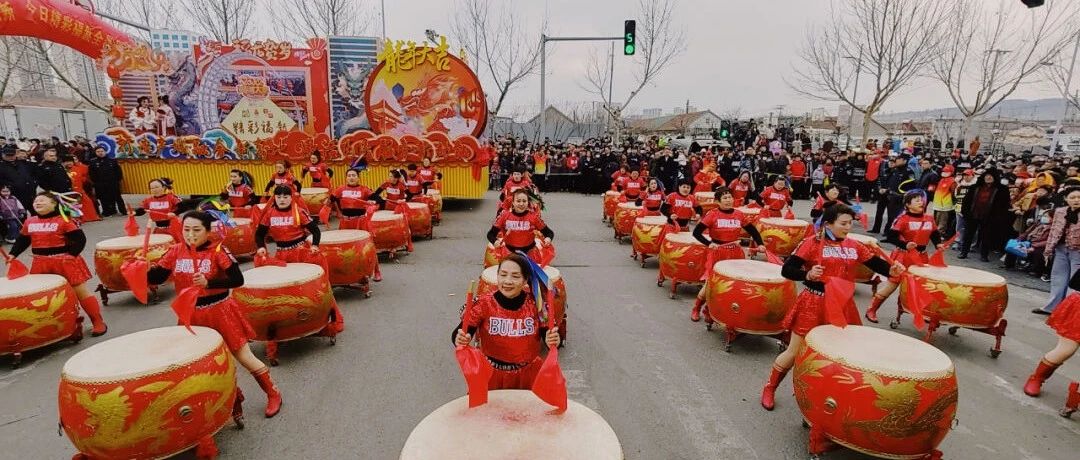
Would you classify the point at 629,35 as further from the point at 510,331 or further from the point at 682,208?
the point at 510,331

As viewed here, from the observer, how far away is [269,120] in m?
13.6

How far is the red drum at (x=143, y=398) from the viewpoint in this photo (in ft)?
9.30

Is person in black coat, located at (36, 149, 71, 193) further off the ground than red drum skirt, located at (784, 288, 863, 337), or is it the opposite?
person in black coat, located at (36, 149, 71, 193)

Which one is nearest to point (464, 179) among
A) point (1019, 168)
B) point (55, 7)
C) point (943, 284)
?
point (55, 7)

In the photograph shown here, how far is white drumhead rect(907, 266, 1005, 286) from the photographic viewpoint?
493 centimetres

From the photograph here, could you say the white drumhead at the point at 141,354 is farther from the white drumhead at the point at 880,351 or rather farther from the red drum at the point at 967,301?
the red drum at the point at 967,301

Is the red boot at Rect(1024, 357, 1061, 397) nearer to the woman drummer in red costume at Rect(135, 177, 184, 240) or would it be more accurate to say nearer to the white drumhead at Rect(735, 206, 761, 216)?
the white drumhead at Rect(735, 206, 761, 216)

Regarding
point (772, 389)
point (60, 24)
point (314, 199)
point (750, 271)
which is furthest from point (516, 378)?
point (60, 24)

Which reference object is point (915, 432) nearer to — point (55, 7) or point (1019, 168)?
point (1019, 168)

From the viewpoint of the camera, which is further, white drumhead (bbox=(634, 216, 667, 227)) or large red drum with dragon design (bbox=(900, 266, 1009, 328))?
white drumhead (bbox=(634, 216, 667, 227))

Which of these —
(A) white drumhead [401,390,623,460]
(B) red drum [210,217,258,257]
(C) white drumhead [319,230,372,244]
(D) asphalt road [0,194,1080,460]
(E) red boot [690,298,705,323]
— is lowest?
(D) asphalt road [0,194,1080,460]

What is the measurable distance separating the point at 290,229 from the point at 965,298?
22.7 ft

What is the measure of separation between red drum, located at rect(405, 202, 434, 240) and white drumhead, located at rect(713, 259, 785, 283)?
6127mm

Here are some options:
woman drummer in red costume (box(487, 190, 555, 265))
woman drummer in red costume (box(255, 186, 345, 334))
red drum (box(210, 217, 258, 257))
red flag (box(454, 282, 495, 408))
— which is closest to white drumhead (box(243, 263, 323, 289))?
woman drummer in red costume (box(255, 186, 345, 334))
